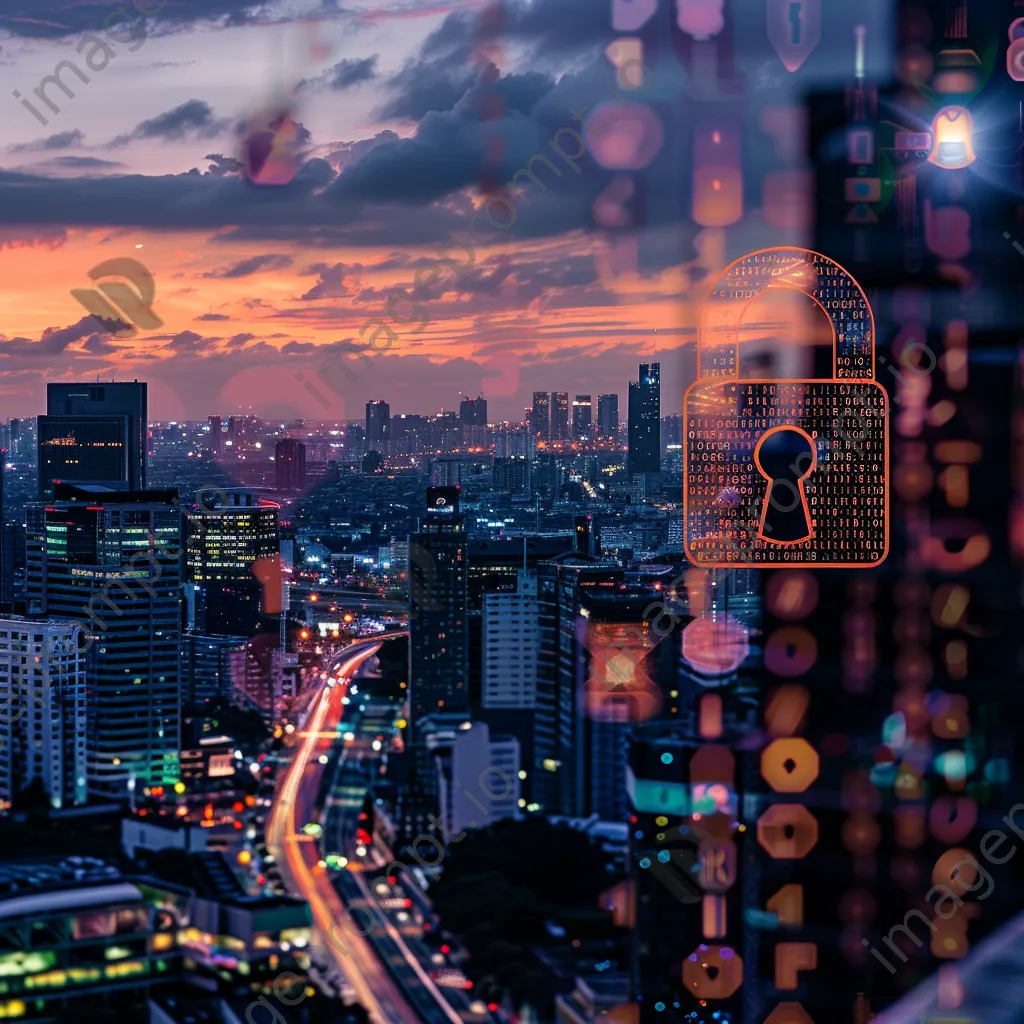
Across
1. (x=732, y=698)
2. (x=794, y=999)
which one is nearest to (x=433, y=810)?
(x=732, y=698)

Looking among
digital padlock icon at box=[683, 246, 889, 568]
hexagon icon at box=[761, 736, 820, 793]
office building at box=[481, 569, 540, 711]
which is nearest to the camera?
hexagon icon at box=[761, 736, 820, 793]

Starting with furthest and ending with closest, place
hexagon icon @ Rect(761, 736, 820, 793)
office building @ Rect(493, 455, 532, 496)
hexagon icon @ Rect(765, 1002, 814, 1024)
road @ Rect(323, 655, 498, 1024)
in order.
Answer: office building @ Rect(493, 455, 532, 496) → road @ Rect(323, 655, 498, 1024) → hexagon icon @ Rect(761, 736, 820, 793) → hexagon icon @ Rect(765, 1002, 814, 1024)

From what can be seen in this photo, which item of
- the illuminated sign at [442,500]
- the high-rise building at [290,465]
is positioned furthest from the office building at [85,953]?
the high-rise building at [290,465]

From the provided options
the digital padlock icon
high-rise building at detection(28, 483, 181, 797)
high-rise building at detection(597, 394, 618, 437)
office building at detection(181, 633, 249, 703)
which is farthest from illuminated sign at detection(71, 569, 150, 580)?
the digital padlock icon

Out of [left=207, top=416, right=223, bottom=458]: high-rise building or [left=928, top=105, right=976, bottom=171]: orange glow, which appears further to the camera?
[left=207, top=416, right=223, bottom=458]: high-rise building

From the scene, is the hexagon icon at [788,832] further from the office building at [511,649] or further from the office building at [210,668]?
the office building at [210,668]

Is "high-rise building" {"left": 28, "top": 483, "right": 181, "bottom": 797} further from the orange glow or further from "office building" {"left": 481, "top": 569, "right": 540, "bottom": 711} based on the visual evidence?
the orange glow

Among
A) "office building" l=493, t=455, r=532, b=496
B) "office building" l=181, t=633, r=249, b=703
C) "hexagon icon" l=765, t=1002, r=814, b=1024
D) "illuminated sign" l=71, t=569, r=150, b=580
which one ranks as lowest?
"hexagon icon" l=765, t=1002, r=814, b=1024
